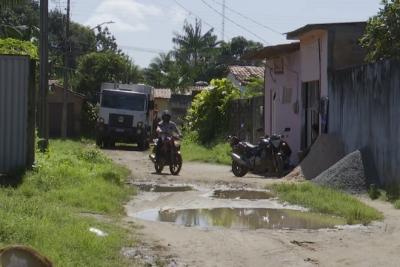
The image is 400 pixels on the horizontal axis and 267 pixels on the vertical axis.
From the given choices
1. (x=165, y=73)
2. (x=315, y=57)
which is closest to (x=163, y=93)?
(x=165, y=73)

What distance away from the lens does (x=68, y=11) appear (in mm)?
35906

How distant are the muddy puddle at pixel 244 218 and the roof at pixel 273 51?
37.2ft

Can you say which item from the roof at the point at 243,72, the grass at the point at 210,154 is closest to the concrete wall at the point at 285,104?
the grass at the point at 210,154

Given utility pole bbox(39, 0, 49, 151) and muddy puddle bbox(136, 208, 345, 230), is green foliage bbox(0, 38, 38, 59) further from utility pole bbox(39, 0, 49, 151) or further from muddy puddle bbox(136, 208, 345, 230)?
muddy puddle bbox(136, 208, 345, 230)

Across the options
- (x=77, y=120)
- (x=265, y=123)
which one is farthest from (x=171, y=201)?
(x=77, y=120)

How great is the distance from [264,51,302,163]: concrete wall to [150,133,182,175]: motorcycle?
204 inches

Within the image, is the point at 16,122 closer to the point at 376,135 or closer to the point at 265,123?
the point at 376,135

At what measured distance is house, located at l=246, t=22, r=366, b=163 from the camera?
63.7 ft

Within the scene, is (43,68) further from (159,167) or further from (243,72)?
(243,72)

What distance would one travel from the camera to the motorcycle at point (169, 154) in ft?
60.0

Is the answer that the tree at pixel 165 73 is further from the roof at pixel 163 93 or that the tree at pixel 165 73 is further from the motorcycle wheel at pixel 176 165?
the motorcycle wheel at pixel 176 165

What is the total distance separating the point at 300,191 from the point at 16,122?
5.83 m

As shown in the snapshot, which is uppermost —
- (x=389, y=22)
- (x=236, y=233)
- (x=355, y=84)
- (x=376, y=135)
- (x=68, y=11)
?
(x=68, y=11)

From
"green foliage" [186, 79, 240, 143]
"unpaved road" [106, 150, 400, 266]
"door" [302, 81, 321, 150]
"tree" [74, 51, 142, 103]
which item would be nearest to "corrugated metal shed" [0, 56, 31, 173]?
"unpaved road" [106, 150, 400, 266]
